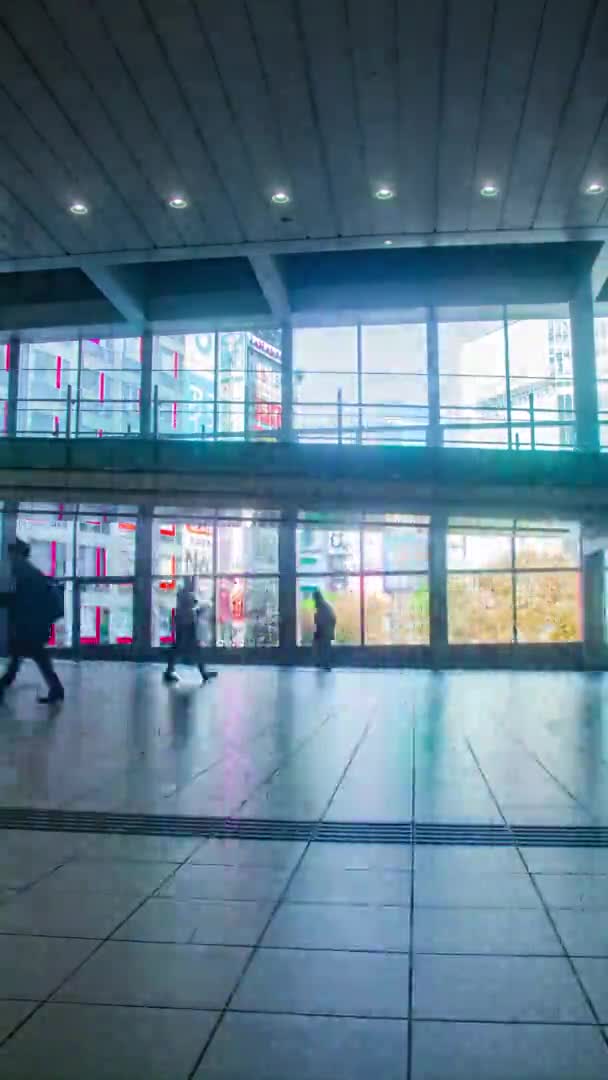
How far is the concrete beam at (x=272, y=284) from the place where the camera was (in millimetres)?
19531

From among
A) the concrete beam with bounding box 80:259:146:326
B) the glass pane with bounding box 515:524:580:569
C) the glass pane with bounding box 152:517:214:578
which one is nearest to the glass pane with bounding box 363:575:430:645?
the glass pane with bounding box 515:524:580:569

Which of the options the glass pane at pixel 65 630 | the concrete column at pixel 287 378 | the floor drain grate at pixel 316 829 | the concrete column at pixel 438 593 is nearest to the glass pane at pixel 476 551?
the concrete column at pixel 438 593

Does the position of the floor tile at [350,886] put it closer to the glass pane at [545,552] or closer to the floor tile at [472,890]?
the floor tile at [472,890]

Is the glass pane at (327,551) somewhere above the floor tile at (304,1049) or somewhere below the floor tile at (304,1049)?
above

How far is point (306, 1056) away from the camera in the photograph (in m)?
2.39

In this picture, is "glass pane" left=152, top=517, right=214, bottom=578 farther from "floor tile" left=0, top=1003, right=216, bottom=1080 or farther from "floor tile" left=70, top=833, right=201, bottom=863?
"floor tile" left=0, top=1003, right=216, bottom=1080

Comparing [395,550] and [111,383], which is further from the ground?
[111,383]

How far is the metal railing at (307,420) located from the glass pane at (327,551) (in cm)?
252

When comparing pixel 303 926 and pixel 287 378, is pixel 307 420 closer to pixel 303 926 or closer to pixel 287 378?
pixel 287 378

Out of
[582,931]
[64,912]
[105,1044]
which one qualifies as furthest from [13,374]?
[105,1044]

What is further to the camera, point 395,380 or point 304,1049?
point 395,380

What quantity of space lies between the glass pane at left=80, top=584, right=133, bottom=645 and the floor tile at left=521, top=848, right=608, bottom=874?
20879 mm

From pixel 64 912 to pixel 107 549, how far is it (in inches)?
848

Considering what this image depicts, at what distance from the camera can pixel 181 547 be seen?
24.3 m
